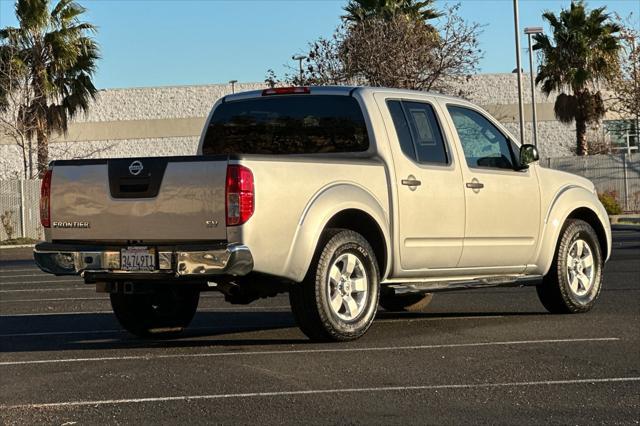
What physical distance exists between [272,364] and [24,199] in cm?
3048

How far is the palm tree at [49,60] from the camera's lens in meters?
41.5

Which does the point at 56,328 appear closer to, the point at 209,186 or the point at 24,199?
the point at 209,186

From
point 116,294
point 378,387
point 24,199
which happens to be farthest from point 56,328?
point 24,199

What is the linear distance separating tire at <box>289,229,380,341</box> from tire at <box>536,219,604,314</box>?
247cm

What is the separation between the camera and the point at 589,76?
46.1 meters

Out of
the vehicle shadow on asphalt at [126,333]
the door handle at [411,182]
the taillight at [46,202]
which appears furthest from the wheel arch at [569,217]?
the taillight at [46,202]

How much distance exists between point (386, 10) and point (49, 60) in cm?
1140

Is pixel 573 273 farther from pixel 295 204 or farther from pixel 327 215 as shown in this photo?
pixel 295 204

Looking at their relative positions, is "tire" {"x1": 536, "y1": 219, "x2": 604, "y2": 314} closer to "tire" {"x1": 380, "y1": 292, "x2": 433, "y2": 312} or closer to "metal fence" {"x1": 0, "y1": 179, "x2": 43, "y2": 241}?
"tire" {"x1": 380, "y1": 292, "x2": 433, "y2": 312}

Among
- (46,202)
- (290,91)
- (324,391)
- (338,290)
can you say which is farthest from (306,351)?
(290,91)

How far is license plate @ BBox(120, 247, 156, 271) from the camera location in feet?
29.8

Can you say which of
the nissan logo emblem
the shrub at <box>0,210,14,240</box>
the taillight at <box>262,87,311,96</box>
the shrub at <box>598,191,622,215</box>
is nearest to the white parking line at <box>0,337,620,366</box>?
the nissan logo emblem

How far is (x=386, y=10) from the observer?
1639 inches

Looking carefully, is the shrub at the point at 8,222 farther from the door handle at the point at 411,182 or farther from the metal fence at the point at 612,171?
the door handle at the point at 411,182
